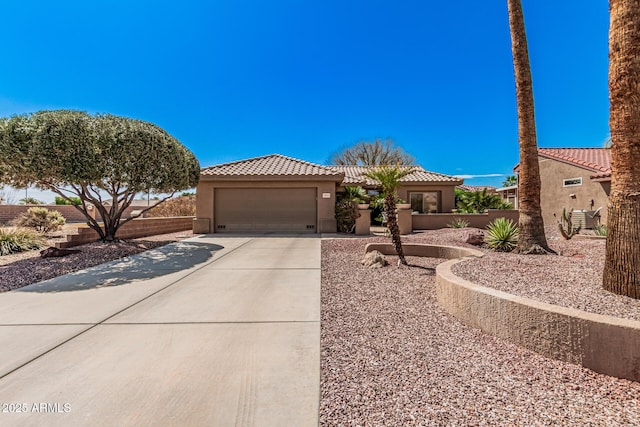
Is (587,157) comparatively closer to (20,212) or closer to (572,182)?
(572,182)

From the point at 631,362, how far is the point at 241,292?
503 centimetres

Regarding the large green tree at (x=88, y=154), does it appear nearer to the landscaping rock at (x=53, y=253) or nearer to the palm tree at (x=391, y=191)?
the landscaping rock at (x=53, y=253)

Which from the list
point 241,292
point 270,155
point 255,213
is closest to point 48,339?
point 241,292

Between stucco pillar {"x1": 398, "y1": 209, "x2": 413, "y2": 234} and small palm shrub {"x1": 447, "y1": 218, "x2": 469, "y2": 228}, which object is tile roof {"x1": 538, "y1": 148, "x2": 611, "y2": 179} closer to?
small palm shrub {"x1": 447, "y1": 218, "x2": 469, "y2": 228}

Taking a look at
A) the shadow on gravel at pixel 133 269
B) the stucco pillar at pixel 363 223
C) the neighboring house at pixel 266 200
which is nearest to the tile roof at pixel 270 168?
the neighboring house at pixel 266 200

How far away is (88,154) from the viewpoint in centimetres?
870

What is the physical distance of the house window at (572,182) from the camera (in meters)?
17.4

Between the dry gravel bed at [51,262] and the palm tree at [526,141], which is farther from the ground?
the palm tree at [526,141]

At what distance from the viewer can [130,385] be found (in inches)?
112

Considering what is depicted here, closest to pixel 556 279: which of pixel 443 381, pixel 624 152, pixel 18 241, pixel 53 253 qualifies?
pixel 624 152

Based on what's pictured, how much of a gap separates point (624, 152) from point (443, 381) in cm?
381

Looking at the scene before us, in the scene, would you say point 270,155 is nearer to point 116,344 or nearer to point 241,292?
point 241,292

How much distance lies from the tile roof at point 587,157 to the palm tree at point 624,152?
14.2 m

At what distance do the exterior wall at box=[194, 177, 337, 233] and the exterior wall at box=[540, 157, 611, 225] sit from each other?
1199 centimetres
